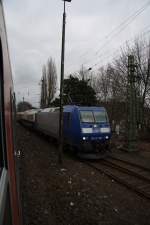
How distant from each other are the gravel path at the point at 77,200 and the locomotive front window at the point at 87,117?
351 cm

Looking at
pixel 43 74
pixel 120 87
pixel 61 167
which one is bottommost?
pixel 61 167

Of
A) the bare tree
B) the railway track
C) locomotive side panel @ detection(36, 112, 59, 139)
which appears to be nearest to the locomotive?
the railway track

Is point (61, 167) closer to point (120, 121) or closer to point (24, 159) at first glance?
point (24, 159)

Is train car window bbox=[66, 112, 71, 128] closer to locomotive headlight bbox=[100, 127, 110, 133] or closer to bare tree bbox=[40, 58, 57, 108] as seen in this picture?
locomotive headlight bbox=[100, 127, 110, 133]

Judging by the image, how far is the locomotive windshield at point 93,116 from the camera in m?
14.6

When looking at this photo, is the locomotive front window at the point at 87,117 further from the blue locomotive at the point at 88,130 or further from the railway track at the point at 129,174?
the railway track at the point at 129,174

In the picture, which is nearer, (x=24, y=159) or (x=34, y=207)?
(x=34, y=207)

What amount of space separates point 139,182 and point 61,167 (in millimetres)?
3979

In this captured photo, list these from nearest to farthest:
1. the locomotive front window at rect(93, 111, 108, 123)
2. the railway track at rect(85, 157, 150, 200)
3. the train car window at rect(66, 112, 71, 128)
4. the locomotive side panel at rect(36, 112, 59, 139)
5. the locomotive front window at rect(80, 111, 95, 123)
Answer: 1. the railway track at rect(85, 157, 150, 200)
2. the locomotive front window at rect(80, 111, 95, 123)
3. the locomotive front window at rect(93, 111, 108, 123)
4. the train car window at rect(66, 112, 71, 128)
5. the locomotive side panel at rect(36, 112, 59, 139)

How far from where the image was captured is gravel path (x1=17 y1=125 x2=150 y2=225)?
6355mm

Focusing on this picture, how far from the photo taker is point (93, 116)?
14.9 metres

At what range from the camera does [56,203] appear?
7359 mm

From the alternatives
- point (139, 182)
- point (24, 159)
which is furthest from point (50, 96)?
point (139, 182)

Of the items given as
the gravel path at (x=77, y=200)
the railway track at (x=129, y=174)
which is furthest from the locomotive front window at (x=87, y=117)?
the gravel path at (x=77, y=200)
